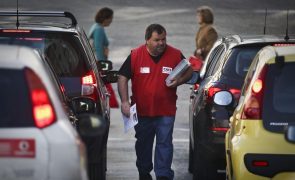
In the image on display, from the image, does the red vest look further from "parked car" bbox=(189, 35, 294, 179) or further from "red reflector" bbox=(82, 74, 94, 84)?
"red reflector" bbox=(82, 74, 94, 84)

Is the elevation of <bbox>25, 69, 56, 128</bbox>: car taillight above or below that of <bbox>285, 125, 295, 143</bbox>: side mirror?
above

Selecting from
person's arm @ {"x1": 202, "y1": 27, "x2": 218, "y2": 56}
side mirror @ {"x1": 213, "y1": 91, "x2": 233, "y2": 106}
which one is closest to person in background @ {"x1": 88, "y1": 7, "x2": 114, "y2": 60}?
person's arm @ {"x1": 202, "y1": 27, "x2": 218, "y2": 56}

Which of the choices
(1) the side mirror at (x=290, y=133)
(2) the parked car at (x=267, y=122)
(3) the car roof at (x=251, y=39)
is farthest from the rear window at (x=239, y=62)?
(1) the side mirror at (x=290, y=133)

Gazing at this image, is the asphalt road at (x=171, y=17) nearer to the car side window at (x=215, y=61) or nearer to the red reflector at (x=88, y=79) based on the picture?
the car side window at (x=215, y=61)

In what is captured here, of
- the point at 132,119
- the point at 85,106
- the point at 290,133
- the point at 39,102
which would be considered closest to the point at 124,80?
the point at 132,119

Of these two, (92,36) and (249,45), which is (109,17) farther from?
(249,45)

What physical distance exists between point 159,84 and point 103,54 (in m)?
8.06

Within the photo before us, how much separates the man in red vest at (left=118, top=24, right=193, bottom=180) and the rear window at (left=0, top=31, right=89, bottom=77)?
22.4 inches

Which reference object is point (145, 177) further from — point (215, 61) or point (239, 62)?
point (239, 62)

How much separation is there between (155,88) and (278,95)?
11.3 ft

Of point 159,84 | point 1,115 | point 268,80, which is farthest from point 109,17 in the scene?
point 1,115

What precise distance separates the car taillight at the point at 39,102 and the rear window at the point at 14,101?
3 centimetres

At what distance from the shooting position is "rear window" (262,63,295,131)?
31.3ft

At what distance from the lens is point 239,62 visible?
42.0ft
